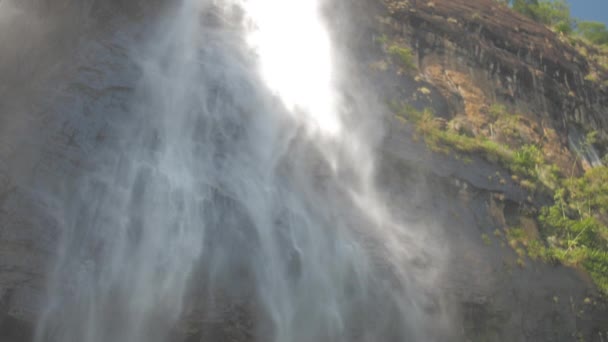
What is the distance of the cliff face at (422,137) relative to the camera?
6441 millimetres

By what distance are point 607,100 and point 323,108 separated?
11.6 m

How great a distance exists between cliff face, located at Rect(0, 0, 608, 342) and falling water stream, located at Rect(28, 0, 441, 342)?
26 centimetres

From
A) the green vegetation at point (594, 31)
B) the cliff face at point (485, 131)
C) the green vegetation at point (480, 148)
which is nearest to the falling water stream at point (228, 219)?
the cliff face at point (485, 131)

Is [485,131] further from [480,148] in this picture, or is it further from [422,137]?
[422,137]

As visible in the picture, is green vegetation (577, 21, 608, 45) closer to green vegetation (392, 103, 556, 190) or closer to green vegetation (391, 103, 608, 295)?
green vegetation (391, 103, 608, 295)

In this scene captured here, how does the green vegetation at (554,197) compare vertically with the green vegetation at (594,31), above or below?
below

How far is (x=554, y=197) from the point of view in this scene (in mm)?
11523

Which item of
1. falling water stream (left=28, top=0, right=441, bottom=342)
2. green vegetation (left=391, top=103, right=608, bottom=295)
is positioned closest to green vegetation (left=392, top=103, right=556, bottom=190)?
green vegetation (left=391, top=103, right=608, bottom=295)

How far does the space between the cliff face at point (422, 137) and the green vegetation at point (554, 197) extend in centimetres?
20

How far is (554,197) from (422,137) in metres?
3.49

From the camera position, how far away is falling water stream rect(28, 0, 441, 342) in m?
6.26

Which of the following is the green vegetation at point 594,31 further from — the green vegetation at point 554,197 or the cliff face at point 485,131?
the green vegetation at point 554,197

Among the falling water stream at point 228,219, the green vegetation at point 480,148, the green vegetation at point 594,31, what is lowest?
the falling water stream at point 228,219

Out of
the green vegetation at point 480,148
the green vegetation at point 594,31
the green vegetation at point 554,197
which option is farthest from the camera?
the green vegetation at point 594,31
